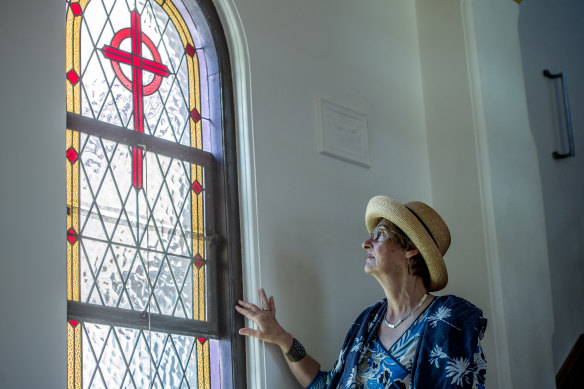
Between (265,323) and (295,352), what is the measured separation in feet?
0.63

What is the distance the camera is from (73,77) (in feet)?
11.6

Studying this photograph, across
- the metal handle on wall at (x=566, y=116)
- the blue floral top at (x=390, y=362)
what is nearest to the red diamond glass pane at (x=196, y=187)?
the blue floral top at (x=390, y=362)

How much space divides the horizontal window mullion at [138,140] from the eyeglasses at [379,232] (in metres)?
0.80

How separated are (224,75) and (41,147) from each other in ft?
3.90

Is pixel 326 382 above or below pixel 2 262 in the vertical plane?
below

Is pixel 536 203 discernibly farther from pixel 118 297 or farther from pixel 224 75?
pixel 118 297

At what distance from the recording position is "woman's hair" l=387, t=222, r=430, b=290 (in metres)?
3.91

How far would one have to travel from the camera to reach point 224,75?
413 cm

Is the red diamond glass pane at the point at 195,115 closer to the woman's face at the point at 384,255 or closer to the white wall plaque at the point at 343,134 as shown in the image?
the white wall plaque at the point at 343,134

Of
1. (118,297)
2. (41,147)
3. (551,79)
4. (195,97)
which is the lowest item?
(118,297)

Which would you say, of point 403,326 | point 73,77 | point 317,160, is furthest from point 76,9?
point 403,326

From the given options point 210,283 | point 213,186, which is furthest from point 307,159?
point 210,283

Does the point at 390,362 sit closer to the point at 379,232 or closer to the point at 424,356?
the point at 424,356

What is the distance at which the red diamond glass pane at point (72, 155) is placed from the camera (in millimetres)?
3430
